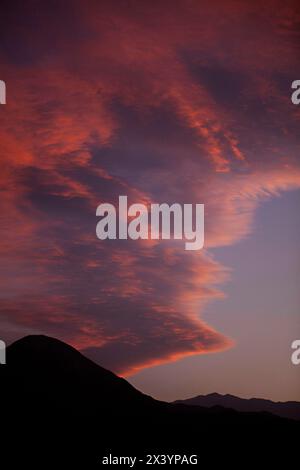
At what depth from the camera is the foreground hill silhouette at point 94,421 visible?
15715 mm

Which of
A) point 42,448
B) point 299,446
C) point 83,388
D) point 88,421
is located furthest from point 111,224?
point 83,388

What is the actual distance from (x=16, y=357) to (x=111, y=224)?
92.4 ft

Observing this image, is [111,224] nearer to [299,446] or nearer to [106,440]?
[299,446]

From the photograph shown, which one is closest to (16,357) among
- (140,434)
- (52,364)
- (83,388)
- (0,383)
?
(52,364)

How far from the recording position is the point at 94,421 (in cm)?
2436

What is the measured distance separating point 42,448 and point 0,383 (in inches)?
362

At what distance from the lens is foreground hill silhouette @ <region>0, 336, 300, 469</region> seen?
15.7 meters

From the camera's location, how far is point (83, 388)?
1315 inches

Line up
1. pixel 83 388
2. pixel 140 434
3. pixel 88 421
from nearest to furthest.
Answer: pixel 140 434, pixel 88 421, pixel 83 388

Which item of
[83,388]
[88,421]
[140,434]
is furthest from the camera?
[83,388]

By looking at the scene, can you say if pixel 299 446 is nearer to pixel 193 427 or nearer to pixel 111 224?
pixel 111 224
